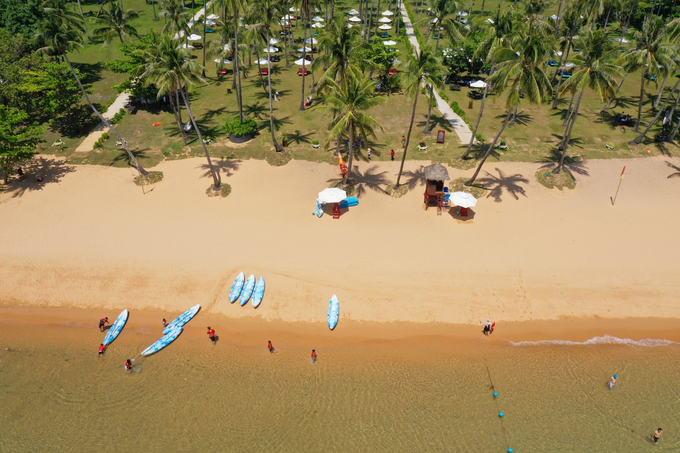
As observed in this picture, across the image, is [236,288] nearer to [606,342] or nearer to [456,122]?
[606,342]

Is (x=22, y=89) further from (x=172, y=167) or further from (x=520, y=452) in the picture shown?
(x=520, y=452)

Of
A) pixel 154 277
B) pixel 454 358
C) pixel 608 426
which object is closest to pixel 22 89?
pixel 154 277

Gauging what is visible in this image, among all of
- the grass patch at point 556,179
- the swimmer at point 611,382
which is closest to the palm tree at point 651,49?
the grass patch at point 556,179

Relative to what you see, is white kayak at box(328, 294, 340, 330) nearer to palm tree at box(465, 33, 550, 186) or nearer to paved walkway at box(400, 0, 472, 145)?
palm tree at box(465, 33, 550, 186)

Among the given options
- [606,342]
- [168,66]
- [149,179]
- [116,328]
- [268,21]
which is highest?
[268,21]

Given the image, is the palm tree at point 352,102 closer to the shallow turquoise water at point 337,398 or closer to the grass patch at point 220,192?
the grass patch at point 220,192

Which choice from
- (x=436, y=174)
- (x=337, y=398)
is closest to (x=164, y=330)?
(x=337, y=398)

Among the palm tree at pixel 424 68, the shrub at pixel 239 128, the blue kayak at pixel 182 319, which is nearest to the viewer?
the blue kayak at pixel 182 319

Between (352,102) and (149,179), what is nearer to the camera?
(352,102)
